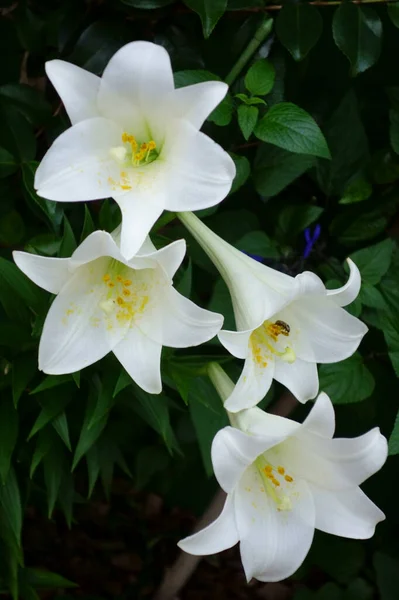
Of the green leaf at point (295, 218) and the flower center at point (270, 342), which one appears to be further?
the green leaf at point (295, 218)

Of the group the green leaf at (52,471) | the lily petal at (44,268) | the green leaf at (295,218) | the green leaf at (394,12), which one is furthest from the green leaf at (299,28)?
the green leaf at (52,471)

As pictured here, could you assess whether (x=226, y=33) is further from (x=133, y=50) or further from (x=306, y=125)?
(x=133, y=50)

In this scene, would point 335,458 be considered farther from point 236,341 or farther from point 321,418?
point 236,341

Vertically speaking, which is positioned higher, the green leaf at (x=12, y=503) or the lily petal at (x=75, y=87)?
the lily petal at (x=75, y=87)

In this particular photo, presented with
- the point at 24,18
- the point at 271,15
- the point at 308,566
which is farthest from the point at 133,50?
the point at 308,566

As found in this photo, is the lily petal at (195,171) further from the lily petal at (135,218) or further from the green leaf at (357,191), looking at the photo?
the green leaf at (357,191)

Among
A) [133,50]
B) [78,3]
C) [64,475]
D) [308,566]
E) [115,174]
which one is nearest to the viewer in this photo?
[133,50]
